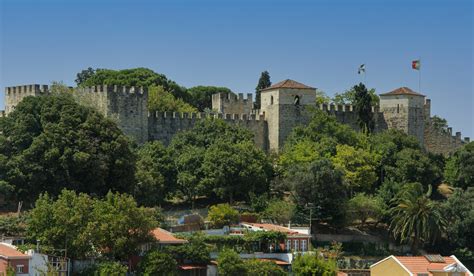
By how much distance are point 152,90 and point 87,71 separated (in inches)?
947

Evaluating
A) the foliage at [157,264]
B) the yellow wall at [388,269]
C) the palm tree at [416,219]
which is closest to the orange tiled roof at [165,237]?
the foliage at [157,264]

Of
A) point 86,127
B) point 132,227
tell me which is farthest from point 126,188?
point 132,227

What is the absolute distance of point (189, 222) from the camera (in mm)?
67000

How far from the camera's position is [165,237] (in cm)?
6034

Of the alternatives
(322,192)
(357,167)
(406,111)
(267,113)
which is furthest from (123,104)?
(406,111)

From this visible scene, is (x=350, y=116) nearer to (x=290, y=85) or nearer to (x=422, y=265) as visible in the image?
(x=290, y=85)

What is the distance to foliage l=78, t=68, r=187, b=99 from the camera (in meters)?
100

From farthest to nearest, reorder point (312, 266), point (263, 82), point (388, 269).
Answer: point (263, 82) → point (312, 266) → point (388, 269)

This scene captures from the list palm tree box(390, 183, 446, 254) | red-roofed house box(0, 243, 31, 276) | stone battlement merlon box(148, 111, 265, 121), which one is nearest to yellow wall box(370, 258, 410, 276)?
palm tree box(390, 183, 446, 254)

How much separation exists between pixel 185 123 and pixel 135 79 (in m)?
20.1

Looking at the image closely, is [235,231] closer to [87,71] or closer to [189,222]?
[189,222]

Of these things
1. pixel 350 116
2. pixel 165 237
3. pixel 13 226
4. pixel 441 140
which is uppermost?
pixel 350 116

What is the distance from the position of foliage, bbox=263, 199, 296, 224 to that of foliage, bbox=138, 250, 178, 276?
16.3 m

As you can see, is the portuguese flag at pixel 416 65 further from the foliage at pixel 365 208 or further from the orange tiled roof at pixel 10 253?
the orange tiled roof at pixel 10 253
